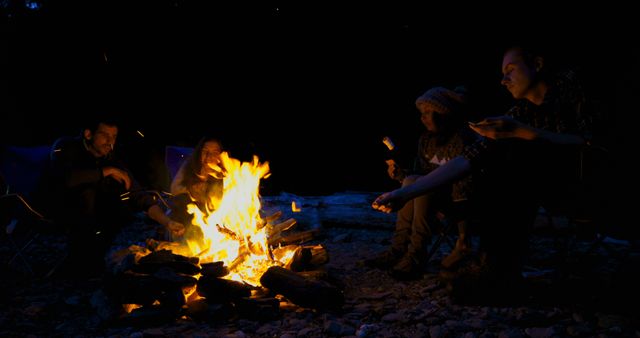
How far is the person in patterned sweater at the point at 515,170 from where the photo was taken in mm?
2633

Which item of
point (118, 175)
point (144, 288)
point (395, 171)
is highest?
point (118, 175)

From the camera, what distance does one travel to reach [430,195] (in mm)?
3621

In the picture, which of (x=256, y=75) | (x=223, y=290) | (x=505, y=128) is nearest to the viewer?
(x=505, y=128)

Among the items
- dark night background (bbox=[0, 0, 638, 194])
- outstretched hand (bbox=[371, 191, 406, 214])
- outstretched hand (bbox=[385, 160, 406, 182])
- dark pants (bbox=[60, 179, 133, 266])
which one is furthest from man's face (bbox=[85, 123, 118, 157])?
dark night background (bbox=[0, 0, 638, 194])

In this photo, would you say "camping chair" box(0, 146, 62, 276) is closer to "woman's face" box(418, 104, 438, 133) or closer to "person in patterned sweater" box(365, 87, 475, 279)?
"person in patterned sweater" box(365, 87, 475, 279)

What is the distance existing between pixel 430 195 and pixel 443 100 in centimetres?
109

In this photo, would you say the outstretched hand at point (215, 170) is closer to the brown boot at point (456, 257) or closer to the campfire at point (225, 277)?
the campfire at point (225, 277)

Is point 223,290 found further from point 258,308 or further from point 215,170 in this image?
point 215,170

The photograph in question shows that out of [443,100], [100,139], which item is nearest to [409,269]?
[443,100]

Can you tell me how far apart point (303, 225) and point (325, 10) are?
17.6 ft

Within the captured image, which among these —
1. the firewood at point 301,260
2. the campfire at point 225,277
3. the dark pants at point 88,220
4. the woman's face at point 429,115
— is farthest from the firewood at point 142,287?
the woman's face at point 429,115

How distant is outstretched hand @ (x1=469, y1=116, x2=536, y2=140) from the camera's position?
2600 millimetres

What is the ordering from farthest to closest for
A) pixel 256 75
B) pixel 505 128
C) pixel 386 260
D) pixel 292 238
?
pixel 256 75 → pixel 292 238 → pixel 386 260 → pixel 505 128

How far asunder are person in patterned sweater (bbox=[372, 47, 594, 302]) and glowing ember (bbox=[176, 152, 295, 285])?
1529mm
